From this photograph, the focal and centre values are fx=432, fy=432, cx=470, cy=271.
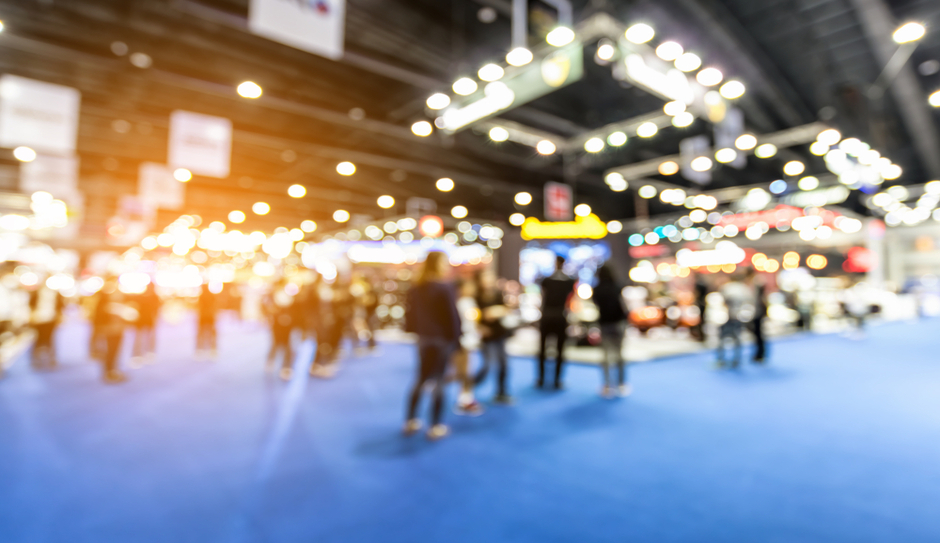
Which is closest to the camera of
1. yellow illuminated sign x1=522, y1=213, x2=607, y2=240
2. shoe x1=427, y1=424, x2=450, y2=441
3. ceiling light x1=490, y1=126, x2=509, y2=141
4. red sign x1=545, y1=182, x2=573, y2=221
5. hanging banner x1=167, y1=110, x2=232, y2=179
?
shoe x1=427, y1=424, x2=450, y2=441

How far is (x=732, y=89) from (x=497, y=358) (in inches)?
224

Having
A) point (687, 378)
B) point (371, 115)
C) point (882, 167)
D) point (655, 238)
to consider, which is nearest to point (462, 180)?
point (371, 115)

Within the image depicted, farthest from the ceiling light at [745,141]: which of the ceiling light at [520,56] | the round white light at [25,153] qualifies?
the round white light at [25,153]

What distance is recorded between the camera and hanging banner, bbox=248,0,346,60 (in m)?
3.32

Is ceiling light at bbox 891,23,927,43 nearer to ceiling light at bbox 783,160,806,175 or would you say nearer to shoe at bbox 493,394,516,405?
ceiling light at bbox 783,160,806,175

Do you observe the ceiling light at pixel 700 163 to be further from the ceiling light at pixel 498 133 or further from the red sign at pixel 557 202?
the ceiling light at pixel 498 133

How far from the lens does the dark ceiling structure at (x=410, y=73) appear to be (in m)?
6.05

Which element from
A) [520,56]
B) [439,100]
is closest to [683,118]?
[520,56]

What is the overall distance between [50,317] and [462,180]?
988 centimetres

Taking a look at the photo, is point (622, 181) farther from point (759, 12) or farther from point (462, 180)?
point (759, 12)

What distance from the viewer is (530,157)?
42.1ft

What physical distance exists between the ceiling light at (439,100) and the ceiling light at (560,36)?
6.56 feet

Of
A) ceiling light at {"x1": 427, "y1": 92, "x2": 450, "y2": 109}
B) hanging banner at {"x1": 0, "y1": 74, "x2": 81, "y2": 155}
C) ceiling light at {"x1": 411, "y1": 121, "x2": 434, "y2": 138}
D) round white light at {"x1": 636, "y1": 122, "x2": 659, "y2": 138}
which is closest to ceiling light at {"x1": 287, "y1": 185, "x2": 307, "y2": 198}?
ceiling light at {"x1": 411, "y1": 121, "x2": 434, "y2": 138}

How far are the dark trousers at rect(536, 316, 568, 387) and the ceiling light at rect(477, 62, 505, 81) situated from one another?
3.34 metres
